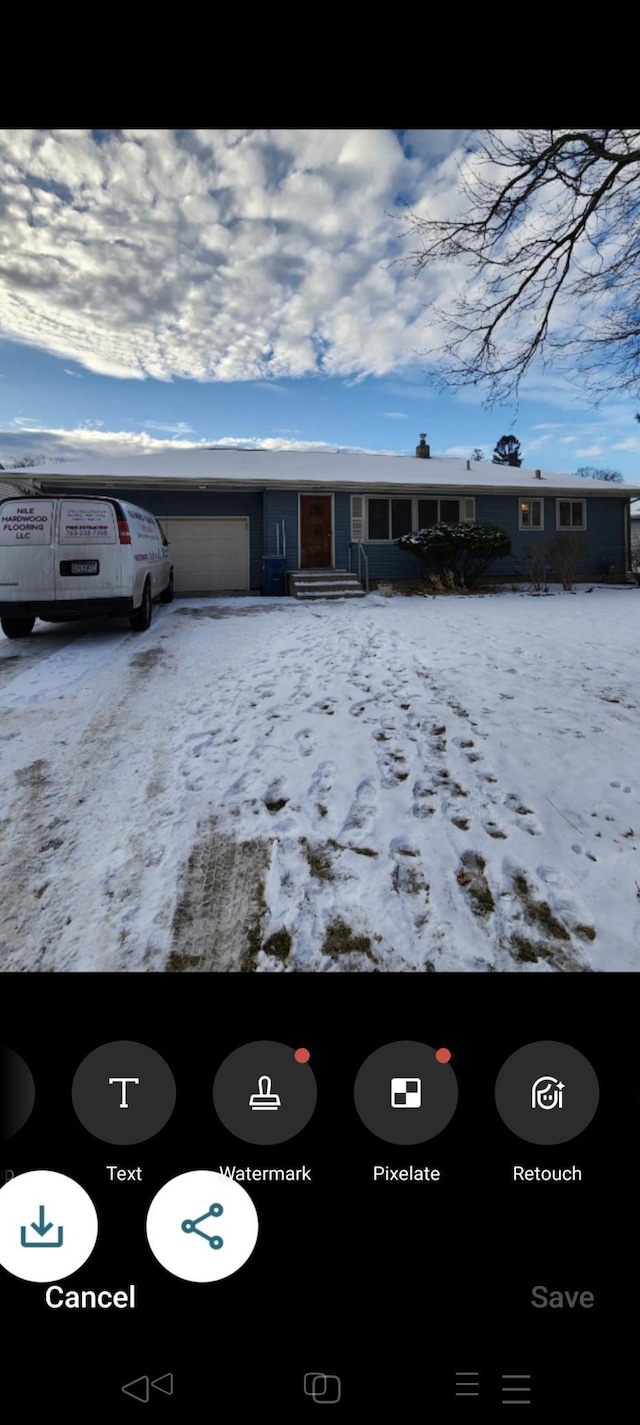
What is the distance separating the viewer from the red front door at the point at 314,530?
14.7 m

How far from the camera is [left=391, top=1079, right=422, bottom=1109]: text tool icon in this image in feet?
1.96

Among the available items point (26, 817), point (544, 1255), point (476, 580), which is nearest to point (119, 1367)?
point (544, 1255)

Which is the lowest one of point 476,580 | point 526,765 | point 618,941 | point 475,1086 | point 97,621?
point 618,941

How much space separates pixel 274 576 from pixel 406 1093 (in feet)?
44.8

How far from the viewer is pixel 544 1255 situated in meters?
0.55

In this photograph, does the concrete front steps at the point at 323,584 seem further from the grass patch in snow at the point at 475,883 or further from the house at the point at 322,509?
the grass patch in snow at the point at 475,883

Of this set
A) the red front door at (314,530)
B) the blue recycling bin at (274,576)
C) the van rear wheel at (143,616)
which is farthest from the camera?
the red front door at (314,530)

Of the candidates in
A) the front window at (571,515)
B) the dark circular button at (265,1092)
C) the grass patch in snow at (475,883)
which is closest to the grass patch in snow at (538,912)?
the grass patch in snow at (475,883)

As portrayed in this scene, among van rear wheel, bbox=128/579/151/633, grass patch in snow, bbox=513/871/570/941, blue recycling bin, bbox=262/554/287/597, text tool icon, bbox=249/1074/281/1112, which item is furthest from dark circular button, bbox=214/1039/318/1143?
blue recycling bin, bbox=262/554/287/597

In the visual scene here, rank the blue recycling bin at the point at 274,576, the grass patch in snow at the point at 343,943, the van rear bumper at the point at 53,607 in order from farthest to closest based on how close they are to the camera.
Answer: the blue recycling bin at the point at 274,576
the van rear bumper at the point at 53,607
the grass patch in snow at the point at 343,943

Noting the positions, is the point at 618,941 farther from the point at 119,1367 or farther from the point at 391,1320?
the point at 119,1367

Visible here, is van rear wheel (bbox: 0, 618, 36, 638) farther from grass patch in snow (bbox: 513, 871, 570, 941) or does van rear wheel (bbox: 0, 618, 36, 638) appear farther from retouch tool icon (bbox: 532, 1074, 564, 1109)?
retouch tool icon (bbox: 532, 1074, 564, 1109)

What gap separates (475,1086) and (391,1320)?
8.1 inches

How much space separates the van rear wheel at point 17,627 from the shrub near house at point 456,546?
983 centimetres
